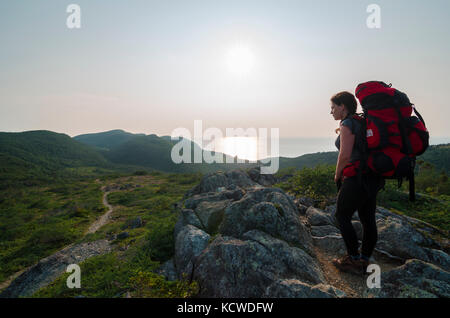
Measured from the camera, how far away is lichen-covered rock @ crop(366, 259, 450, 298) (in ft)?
11.9

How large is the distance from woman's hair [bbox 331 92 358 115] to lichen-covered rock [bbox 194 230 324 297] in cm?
372

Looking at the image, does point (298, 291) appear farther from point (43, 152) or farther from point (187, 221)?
point (43, 152)

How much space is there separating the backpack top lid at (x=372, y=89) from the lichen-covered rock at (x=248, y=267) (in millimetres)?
3940

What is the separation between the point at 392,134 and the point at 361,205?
1490 millimetres

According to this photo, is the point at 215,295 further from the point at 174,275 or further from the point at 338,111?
the point at 338,111

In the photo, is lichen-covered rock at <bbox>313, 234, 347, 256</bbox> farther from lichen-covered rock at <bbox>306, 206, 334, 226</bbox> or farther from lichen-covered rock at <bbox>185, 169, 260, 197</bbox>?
lichen-covered rock at <bbox>185, 169, 260, 197</bbox>

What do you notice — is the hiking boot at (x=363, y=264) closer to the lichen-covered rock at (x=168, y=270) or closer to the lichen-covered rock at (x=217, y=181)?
the lichen-covered rock at (x=168, y=270)

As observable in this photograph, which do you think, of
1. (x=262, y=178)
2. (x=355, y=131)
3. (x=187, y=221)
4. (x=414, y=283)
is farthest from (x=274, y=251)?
(x=262, y=178)

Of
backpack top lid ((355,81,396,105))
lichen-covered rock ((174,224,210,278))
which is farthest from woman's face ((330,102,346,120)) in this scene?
lichen-covered rock ((174,224,210,278))

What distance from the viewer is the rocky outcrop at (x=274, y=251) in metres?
4.25

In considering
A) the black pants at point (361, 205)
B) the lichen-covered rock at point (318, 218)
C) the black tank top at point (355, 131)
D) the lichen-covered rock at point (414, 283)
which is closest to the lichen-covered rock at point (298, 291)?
the lichen-covered rock at point (414, 283)

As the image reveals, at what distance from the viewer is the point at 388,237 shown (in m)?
6.22

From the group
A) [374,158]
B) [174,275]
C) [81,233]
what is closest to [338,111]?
[374,158]
